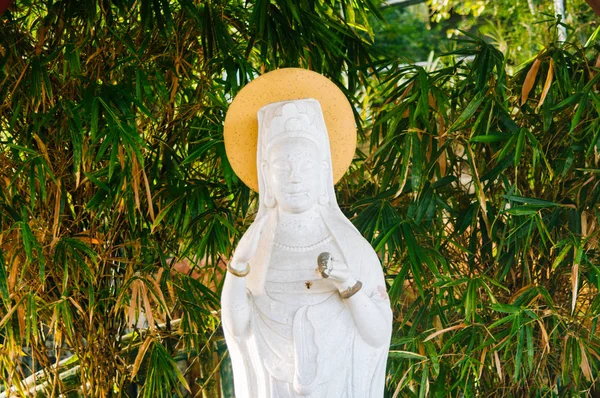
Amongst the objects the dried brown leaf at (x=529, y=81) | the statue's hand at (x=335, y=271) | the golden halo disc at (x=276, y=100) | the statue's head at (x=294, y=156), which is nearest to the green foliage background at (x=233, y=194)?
the dried brown leaf at (x=529, y=81)

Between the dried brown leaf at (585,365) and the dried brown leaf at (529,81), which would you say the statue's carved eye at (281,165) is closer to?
the dried brown leaf at (529,81)

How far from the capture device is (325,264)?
240cm

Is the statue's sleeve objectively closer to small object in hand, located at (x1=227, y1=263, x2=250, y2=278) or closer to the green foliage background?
small object in hand, located at (x1=227, y1=263, x2=250, y2=278)

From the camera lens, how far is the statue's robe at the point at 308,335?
8.21 ft

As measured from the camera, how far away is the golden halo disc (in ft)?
8.79

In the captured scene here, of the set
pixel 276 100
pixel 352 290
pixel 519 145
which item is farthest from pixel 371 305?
pixel 519 145

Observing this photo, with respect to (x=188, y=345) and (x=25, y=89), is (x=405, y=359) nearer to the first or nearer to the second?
(x=188, y=345)

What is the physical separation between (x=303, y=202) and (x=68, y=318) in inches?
52.0

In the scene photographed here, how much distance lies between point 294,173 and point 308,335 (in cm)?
44

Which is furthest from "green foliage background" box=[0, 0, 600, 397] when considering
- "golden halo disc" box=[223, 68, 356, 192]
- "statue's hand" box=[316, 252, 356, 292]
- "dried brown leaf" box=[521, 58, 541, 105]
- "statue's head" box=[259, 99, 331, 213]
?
"statue's hand" box=[316, 252, 356, 292]

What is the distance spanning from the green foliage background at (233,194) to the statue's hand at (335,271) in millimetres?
854

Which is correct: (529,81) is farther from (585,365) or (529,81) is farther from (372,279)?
(372,279)

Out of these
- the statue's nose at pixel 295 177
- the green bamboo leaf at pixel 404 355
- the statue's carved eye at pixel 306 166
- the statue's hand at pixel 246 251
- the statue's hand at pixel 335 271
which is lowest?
the green bamboo leaf at pixel 404 355

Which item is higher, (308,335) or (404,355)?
(308,335)
